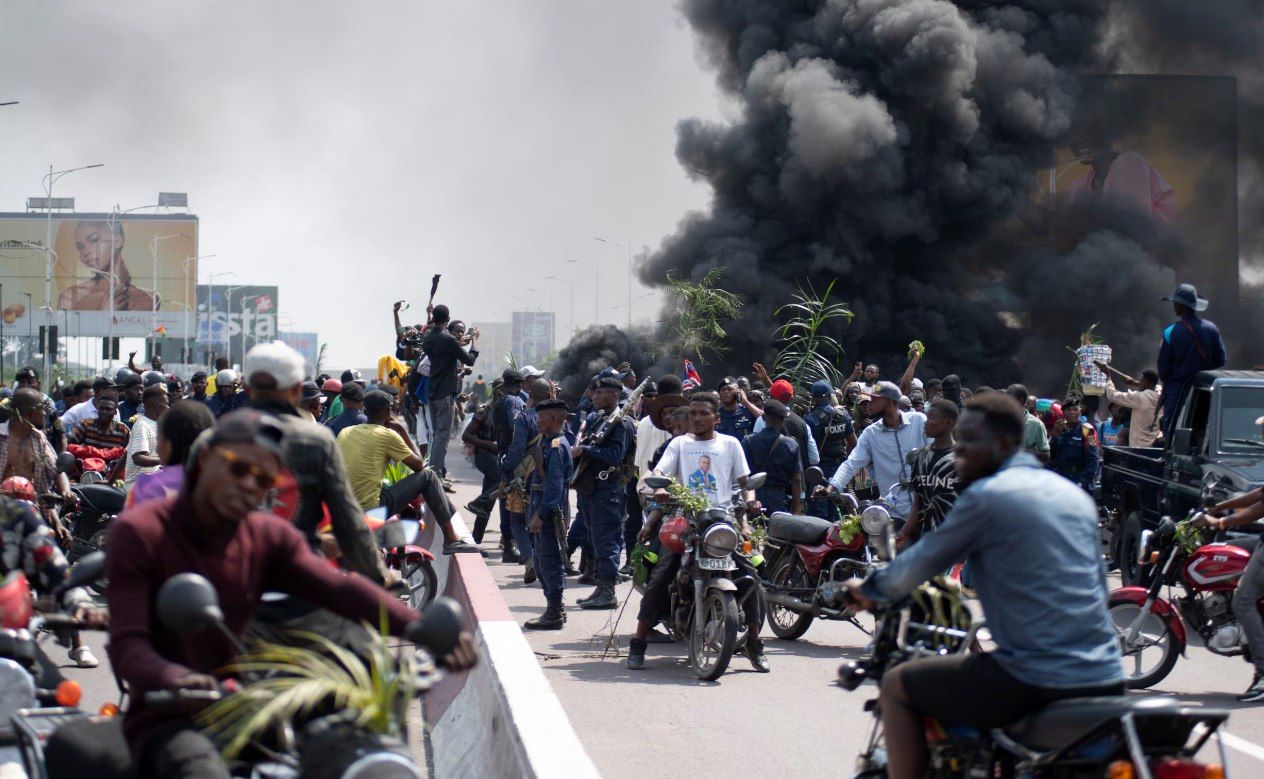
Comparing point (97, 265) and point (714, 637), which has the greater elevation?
point (97, 265)

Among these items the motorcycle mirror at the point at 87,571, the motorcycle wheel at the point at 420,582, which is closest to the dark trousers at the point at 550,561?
the motorcycle wheel at the point at 420,582

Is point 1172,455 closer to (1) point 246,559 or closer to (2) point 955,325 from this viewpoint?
(1) point 246,559

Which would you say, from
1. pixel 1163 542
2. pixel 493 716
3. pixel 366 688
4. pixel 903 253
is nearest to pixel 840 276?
pixel 903 253

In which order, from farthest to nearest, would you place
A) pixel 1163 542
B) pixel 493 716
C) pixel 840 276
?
pixel 840 276 < pixel 1163 542 < pixel 493 716

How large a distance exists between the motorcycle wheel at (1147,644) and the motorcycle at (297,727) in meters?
5.93

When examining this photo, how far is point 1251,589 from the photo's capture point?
8617mm

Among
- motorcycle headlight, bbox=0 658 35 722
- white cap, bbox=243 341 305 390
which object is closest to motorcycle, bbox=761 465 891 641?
white cap, bbox=243 341 305 390

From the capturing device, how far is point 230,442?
3.77 metres

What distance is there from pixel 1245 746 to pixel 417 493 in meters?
5.52

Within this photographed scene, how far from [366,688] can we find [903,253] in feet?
121

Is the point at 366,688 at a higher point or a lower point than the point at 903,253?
lower

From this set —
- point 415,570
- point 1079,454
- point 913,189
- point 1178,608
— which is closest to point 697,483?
point 415,570

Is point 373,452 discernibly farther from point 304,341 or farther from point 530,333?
point 304,341

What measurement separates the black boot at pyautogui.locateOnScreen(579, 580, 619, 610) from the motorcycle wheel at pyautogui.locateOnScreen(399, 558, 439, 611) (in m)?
1.35
